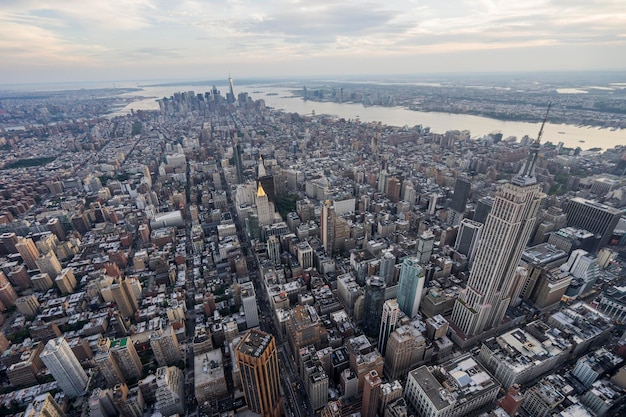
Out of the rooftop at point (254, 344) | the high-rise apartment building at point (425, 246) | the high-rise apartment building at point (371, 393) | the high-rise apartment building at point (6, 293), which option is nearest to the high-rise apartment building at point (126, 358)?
the rooftop at point (254, 344)

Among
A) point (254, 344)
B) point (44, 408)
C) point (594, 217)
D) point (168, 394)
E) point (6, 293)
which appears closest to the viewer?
point (254, 344)

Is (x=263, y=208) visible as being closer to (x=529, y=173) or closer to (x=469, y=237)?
(x=469, y=237)

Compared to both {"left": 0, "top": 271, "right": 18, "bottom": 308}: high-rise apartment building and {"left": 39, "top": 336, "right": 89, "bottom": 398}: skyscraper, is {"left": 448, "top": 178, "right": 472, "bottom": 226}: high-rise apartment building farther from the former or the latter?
{"left": 0, "top": 271, "right": 18, "bottom": 308}: high-rise apartment building

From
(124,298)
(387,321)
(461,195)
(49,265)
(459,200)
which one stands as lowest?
(49,265)

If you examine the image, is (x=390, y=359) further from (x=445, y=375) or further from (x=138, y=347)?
(x=138, y=347)

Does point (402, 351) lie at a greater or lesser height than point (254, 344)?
lesser

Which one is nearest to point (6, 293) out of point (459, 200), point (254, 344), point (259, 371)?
point (254, 344)
